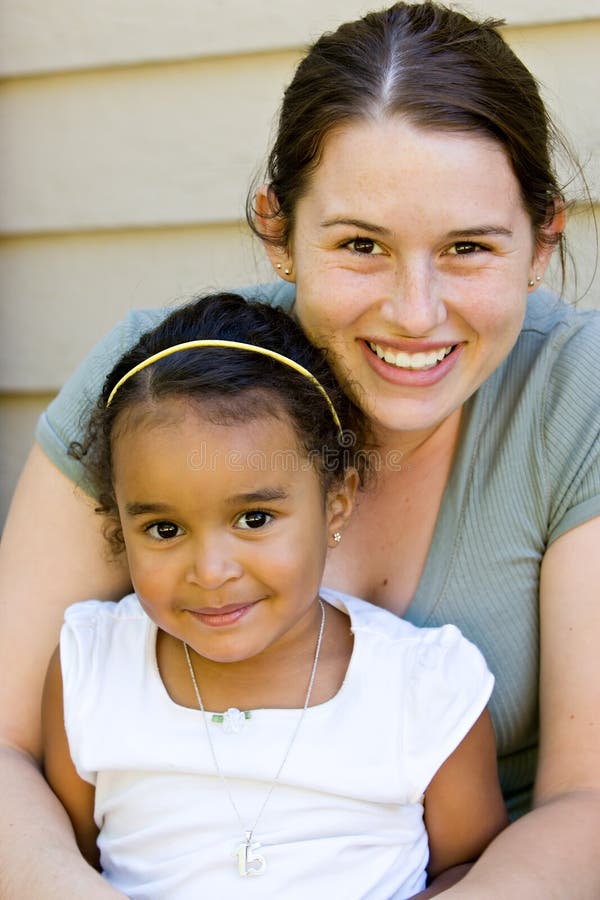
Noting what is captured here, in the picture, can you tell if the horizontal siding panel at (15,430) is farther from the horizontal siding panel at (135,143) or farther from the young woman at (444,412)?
the young woman at (444,412)

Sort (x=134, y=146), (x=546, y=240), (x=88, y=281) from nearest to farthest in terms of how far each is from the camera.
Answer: (x=546, y=240)
(x=134, y=146)
(x=88, y=281)

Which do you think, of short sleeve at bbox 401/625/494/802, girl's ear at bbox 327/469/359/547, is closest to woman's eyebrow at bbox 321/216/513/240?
girl's ear at bbox 327/469/359/547

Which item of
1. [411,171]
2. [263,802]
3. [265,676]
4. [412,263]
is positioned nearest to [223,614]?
[265,676]

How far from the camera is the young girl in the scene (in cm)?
184

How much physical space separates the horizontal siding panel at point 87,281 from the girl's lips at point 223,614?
1.35 meters

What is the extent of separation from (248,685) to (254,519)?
1.07 feet

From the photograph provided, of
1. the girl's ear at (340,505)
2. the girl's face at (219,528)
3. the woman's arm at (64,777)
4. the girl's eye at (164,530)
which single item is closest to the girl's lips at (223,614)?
the girl's face at (219,528)

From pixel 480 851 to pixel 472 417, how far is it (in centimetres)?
80

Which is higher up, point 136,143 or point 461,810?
point 136,143

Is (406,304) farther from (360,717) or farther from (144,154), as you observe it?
(144,154)

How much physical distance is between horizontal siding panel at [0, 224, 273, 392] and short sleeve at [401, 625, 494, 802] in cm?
134

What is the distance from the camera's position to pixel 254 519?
73.1 inches
